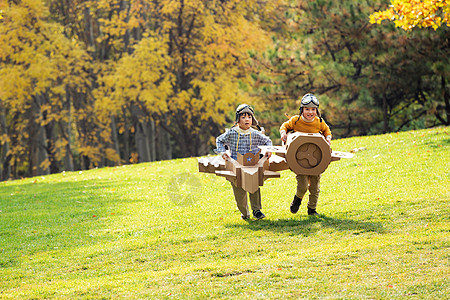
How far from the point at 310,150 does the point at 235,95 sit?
54.5ft

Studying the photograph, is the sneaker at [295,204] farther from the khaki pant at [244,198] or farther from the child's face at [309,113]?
the child's face at [309,113]

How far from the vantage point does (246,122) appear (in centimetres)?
903

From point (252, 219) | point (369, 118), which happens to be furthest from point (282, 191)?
point (369, 118)

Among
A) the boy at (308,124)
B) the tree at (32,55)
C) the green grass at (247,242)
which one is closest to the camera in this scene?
the green grass at (247,242)

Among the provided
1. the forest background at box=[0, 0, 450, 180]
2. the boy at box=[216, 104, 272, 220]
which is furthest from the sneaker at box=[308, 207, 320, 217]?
the forest background at box=[0, 0, 450, 180]

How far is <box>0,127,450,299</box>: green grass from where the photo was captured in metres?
6.46

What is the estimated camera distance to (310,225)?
901 cm

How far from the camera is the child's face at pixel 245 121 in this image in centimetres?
902

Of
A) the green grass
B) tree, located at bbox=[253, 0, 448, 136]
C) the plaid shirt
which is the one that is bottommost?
the green grass

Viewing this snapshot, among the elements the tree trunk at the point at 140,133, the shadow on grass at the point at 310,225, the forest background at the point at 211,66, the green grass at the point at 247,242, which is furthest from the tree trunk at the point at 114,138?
the shadow on grass at the point at 310,225

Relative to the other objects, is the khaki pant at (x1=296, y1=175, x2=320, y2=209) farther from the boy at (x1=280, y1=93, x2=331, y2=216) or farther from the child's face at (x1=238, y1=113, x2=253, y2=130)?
the child's face at (x1=238, y1=113, x2=253, y2=130)

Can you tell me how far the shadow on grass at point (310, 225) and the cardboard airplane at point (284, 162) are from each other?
755 mm

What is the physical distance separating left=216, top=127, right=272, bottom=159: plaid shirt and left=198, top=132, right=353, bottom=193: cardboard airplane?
0.14 metres

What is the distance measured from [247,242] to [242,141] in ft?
4.92
